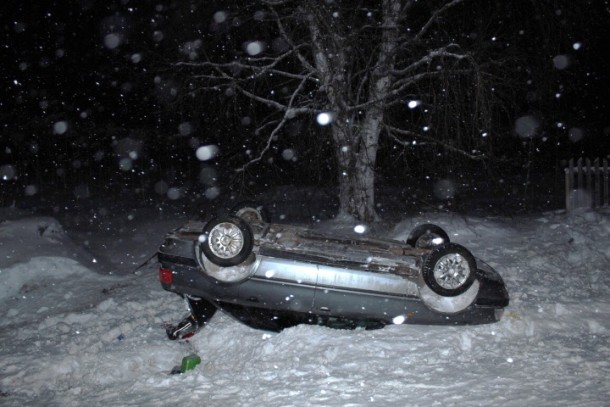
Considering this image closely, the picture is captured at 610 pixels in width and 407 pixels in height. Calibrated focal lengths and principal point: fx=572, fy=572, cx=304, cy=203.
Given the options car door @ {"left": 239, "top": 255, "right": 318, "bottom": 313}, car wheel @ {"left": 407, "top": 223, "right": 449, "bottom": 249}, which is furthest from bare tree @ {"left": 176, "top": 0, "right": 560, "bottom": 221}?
car door @ {"left": 239, "top": 255, "right": 318, "bottom": 313}

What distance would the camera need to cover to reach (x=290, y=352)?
19.0ft

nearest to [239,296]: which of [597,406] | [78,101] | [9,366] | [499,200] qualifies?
[9,366]

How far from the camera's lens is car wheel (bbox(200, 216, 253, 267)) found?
19.2 ft

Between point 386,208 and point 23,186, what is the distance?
1375 cm

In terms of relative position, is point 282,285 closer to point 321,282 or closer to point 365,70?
point 321,282

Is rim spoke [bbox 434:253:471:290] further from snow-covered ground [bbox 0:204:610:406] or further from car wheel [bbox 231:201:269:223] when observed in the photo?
car wheel [bbox 231:201:269:223]

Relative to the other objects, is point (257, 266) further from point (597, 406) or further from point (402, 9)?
point (402, 9)

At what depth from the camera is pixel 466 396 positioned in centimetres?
477

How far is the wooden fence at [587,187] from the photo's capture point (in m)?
13.4

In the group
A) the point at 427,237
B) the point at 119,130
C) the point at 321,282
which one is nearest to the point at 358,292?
the point at 321,282

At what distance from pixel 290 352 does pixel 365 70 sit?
25.8ft

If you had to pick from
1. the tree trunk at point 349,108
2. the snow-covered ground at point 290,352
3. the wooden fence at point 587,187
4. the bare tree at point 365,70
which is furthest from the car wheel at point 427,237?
the wooden fence at point 587,187

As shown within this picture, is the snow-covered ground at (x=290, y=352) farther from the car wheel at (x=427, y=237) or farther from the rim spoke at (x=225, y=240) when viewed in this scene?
the car wheel at (x=427, y=237)

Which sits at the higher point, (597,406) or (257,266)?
(257,266)
